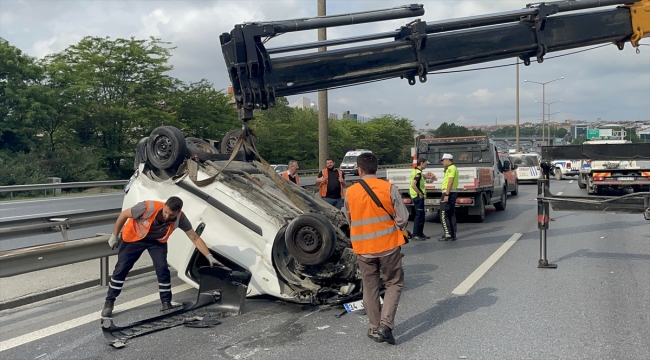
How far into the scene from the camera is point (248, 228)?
20.2 ft

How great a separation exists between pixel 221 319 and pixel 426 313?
2075mm

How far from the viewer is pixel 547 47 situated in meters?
7.86

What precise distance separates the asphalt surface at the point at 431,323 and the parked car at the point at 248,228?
33 cm

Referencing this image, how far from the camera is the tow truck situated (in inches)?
236

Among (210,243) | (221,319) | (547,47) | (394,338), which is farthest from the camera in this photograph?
(547,47)

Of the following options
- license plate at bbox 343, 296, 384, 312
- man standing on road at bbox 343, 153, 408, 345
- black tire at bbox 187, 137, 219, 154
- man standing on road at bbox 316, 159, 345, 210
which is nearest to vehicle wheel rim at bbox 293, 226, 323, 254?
license plate at bbox 343, 296, 384, 312

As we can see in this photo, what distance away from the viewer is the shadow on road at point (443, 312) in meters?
5.30

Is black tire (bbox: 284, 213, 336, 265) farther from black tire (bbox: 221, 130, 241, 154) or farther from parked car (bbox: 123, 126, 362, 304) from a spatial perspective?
black tire (bbox: 221, 130, 241, 154)

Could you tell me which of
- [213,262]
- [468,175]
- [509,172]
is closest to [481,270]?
[213,262]

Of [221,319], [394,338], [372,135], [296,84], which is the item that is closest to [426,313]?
[394,338]

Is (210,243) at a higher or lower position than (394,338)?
higher

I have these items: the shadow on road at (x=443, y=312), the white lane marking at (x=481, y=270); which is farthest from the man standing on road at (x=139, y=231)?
the white lane marking at (x=481, y=270)

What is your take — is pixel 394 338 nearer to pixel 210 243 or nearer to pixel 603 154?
pixel 210 243

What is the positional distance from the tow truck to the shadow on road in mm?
805
